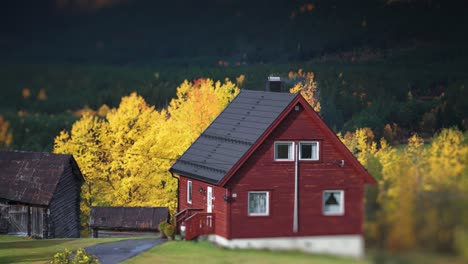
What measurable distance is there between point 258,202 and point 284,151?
2.61 meters

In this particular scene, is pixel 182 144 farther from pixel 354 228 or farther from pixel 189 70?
pixel 354 228

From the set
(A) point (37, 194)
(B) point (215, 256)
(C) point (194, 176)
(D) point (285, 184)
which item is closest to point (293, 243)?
(D) point (285, 184)

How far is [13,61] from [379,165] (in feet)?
115

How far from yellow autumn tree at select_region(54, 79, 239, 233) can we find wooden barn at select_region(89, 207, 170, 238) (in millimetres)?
10512

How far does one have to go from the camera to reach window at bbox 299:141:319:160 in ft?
157

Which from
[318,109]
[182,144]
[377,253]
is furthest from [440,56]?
[377,253]

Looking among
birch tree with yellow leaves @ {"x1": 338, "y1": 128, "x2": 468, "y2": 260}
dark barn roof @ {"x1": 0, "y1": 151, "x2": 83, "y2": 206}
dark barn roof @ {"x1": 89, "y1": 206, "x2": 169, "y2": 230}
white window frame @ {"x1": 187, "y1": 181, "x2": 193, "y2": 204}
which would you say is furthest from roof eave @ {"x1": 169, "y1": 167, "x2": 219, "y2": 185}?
dark barn roof @ {"x1": 0, "y1": 151, "x2": 83, "y2": 206}

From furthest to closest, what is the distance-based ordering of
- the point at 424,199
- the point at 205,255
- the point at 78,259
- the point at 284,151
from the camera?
the point at 284,151 → the point at 205,255 → the point at 78,259 → the point at 424,199

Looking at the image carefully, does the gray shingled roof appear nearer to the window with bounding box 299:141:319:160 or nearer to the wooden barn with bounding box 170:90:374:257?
the wooden barn with bounding box 170:90:374:257

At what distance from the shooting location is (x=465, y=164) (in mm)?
50094

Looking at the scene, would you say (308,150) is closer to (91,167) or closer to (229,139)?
(229,139)

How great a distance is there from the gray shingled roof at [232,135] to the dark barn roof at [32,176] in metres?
13.1

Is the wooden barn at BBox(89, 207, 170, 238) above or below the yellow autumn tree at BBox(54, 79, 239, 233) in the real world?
below

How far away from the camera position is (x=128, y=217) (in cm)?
6291
